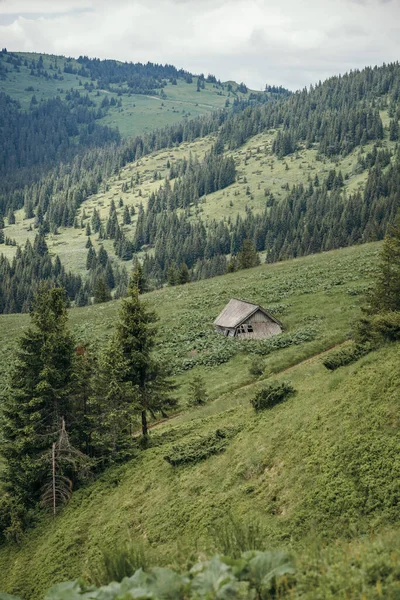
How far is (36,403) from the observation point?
29984 mm

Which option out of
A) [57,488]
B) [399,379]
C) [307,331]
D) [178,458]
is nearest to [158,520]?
[178,458]

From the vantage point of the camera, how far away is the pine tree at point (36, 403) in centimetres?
2858

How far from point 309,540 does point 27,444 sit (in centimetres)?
2185

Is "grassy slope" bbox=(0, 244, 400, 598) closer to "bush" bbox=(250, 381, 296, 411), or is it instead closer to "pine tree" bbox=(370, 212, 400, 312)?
"bush" bbox=(250, 381, 296, 411)

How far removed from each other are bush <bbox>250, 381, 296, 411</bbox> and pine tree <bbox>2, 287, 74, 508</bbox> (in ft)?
36.2

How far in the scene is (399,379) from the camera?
20594 millimetres

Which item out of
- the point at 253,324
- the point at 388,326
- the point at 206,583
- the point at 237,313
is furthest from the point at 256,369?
the point at 206,583

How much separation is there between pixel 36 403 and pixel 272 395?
44.2 feet

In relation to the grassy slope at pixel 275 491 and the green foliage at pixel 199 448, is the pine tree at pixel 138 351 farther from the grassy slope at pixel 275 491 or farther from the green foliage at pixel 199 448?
the green foliage at pixel 199 448

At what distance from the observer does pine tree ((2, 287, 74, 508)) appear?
28.6 m

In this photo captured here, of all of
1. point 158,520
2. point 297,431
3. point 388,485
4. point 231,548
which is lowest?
point 158,520

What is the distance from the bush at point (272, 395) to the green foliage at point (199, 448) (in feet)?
7.88

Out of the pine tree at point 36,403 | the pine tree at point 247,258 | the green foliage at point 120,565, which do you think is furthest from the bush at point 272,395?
the pine tree at point 247,258

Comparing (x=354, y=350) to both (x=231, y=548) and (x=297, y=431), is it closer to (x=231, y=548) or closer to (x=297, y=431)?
(x=297, y=431)
